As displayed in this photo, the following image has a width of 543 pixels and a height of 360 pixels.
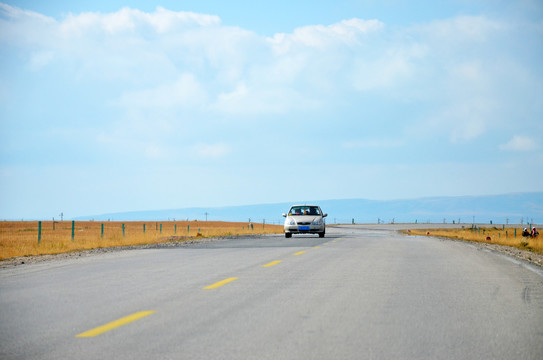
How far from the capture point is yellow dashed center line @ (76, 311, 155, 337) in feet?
21.0

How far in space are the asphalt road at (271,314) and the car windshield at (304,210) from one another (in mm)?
21937

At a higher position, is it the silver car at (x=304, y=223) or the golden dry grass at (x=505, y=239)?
the silver car at (x=304, y=223)

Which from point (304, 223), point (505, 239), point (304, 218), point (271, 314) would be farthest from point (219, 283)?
point (505, 239)

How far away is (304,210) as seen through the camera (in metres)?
35.5

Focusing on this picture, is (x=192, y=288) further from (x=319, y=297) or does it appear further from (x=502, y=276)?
(x=502, y=276)

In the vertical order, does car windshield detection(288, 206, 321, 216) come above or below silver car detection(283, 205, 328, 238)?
above

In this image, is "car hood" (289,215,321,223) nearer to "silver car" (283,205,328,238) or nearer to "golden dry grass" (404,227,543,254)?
"silver car" (283,205,328,238)

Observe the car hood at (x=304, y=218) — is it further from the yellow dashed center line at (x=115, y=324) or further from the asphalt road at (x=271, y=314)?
the yellow dashed center line at (x=115, y=324)

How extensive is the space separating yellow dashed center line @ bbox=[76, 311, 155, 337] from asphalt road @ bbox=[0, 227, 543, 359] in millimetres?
23

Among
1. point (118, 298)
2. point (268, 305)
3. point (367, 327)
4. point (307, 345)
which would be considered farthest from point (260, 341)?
point (118, 298)

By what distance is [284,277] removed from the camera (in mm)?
11672

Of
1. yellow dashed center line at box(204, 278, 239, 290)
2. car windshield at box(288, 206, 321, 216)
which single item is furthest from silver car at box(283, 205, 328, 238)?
yellow dashed center line at box(204, 278, 239, 290)

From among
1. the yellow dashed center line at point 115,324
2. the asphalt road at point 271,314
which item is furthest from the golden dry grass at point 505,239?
the yellow dashed center line at point 115,324

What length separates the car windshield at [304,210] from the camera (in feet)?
116
